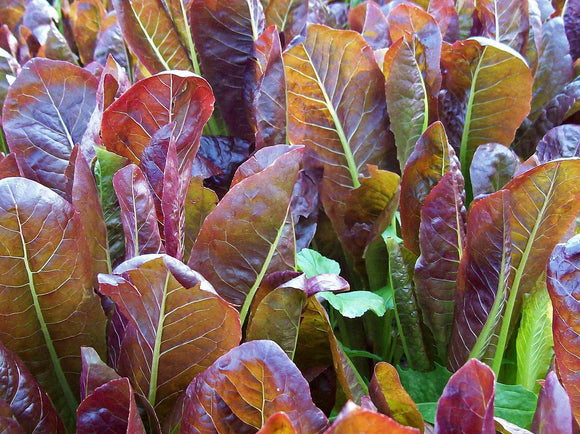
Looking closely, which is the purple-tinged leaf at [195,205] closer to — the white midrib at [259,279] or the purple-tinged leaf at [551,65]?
the white midrib at [259,279]

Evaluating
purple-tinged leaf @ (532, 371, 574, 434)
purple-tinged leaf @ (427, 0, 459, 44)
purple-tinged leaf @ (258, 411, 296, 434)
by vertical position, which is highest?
purple-tinged leaf @ (427, 0, 459, 44)

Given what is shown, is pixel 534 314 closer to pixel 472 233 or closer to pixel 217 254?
pixel 472 233

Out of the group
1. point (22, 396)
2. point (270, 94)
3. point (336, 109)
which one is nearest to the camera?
point (22, 396)

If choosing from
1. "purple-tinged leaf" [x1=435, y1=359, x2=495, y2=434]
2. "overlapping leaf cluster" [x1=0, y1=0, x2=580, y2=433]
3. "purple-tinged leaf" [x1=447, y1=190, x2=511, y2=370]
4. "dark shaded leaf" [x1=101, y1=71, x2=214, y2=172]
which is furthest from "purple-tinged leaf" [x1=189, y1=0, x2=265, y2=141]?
"purple-tinged leaf" [x1=435, y1=359, x2=495, y2=434]

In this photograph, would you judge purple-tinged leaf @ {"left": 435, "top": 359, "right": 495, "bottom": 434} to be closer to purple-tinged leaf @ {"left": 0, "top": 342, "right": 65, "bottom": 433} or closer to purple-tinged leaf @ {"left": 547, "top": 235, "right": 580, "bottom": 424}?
purple-tinged leaf @ {"left": 547, "top": 235, "right": 580, "bottom": 424}

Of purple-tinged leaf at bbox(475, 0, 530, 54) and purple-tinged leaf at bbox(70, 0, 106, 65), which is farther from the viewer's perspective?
purple-tinged leaf at bbox(70, 0, 106, 65)

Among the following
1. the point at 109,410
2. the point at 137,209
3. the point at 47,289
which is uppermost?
the point at 137,209

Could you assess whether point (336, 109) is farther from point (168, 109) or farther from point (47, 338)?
point (47, 338)

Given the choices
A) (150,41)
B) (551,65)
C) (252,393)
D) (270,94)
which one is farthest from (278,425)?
(551,65)
